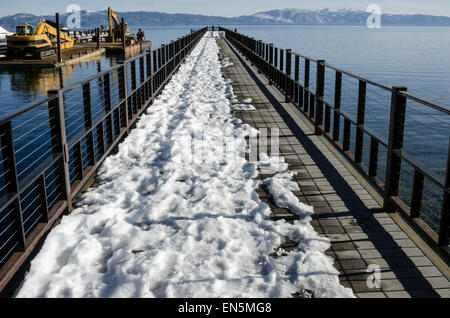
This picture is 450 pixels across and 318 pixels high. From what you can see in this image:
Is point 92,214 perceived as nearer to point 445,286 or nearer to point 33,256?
point 33,256

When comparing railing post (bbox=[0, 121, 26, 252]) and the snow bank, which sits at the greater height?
railing post (bbox=[0, 121, 26, 252])

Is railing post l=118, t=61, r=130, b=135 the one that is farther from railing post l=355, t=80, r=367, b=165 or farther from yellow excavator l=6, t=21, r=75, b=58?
yellow excavator l=6, t=21, r=75, b=58

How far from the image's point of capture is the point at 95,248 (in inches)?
179

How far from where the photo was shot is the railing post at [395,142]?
5.27m

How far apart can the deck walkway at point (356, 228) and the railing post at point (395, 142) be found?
0.82ft

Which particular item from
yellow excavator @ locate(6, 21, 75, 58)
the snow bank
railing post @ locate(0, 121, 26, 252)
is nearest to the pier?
railing post @ locate(0, 121, 26, 252)

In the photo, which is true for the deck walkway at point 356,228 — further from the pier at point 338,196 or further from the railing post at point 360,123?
the railing post at point 360,123

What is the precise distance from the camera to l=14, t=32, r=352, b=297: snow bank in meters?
3.93

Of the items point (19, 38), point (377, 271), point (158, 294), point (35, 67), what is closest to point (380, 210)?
point (377, 271)

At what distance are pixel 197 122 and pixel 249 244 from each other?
237 inches

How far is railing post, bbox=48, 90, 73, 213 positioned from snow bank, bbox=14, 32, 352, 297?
1.12 ft

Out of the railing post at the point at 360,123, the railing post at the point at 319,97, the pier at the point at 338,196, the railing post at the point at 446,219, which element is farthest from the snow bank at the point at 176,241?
the railing post at the point at 319,97

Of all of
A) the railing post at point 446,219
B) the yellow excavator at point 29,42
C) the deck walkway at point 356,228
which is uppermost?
the yellow excavator at point 29,42

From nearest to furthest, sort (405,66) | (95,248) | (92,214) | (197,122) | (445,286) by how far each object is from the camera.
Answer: (445,286), (95,248), (92,214), (197,122), (405,66)
